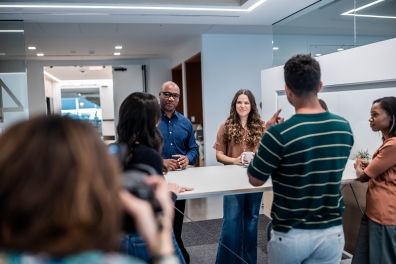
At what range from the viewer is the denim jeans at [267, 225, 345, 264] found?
4.97 ft

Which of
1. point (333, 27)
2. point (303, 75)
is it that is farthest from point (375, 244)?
point (333, 27)

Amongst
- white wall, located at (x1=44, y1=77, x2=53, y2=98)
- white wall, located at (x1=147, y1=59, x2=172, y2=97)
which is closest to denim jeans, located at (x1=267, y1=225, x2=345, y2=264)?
white wall, located at (x1=147, y1=59, x2=172, y2=97)

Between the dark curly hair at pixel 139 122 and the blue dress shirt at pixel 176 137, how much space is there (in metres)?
1.57

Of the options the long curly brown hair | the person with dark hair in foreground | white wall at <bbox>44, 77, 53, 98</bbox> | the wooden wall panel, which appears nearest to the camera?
the person with dark hair in foreground

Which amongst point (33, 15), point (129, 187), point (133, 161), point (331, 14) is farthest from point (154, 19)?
point (129, 187)

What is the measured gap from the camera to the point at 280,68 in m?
4.78

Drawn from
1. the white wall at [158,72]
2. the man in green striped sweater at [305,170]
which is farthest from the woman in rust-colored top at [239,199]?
the white wall at [158,72]

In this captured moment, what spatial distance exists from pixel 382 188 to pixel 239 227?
1.03 meters

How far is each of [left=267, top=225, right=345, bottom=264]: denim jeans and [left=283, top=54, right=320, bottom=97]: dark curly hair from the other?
56 cm

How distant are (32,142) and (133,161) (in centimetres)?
83

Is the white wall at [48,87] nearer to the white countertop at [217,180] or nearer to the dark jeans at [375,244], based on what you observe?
the white countertop at [217,180]

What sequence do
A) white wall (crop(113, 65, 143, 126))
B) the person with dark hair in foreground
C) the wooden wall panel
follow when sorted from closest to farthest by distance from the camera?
the person with dark hair in foreground → the wooden wall panel → white wall (crop(113, 65, 143, 126))

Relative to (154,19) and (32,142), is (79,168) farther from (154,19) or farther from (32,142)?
(154,19)

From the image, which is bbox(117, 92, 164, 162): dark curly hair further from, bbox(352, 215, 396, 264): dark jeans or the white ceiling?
the white ceiling
